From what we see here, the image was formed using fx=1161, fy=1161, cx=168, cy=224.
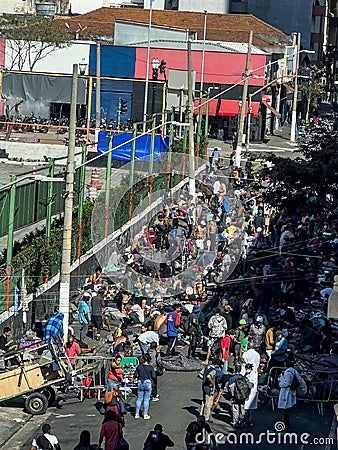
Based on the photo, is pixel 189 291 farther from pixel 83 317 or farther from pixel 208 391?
pixel 208 391

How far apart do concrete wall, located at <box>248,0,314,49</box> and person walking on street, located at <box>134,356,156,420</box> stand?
75.6 m

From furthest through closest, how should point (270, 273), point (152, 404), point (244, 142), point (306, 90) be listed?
point (306, 90), point (244, 142), point (270, 273), point (152, 404)

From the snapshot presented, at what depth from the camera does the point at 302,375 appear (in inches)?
802

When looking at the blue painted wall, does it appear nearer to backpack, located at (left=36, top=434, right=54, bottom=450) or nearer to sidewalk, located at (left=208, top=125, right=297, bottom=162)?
sidewalk, located at (left=208, top=125, right=297, bottom=162)

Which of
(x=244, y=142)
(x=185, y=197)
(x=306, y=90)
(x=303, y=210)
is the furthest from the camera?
(x=306, y=90)

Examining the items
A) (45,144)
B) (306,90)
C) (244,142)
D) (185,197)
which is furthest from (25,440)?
(306,90)

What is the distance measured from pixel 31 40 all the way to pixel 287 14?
2947cm

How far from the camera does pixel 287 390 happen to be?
18.9m

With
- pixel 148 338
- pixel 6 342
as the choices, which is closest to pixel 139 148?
pixel 148 338

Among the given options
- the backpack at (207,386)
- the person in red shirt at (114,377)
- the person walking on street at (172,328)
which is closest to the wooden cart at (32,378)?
the person in red shirt at (114,377)

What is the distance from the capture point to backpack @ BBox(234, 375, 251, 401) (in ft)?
61.8

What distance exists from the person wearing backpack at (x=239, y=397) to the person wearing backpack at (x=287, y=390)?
54cm

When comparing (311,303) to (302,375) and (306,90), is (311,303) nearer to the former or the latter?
(302,375)

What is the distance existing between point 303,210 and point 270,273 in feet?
18.0
